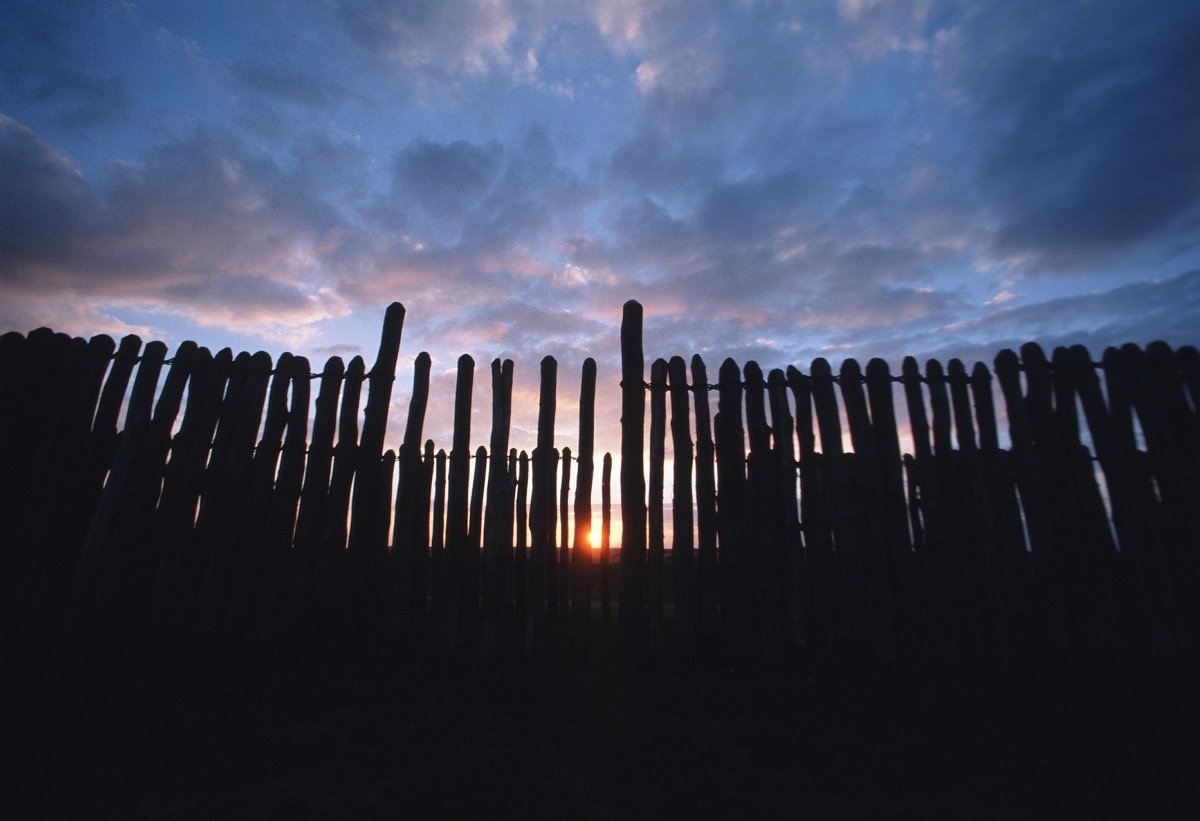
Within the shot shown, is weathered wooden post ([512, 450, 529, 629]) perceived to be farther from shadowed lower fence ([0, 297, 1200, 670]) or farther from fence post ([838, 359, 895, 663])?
fence post ([838, 359, 895, 663])

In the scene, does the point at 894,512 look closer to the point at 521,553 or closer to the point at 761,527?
the point at 761,527

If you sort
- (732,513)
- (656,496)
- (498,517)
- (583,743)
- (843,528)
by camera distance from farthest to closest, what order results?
(498,517) < (656,496) < (732,513) < (843,528) < (583,743)

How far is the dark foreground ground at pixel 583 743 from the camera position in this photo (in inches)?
102

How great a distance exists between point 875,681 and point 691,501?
6.56 ft

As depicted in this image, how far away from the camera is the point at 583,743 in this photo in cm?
325

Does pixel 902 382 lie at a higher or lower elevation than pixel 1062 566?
higher

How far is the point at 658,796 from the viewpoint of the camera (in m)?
2.65

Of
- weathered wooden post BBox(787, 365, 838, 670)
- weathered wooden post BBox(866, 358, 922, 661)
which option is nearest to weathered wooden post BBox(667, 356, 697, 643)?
weathered wooden post BBox(787, 365, 838, 670)

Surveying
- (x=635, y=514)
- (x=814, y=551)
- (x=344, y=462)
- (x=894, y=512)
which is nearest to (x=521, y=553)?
(x=635, y=514)

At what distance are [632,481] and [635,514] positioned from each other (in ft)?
1.02

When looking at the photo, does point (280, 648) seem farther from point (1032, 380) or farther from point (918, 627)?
point (1032, 380)

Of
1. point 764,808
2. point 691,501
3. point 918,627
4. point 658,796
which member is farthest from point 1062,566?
point 658,796

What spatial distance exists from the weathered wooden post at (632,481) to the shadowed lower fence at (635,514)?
0.08 feet

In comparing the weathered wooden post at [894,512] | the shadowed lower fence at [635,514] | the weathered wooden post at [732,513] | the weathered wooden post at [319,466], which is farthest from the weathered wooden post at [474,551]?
the weathered wooden post at [894,512]
